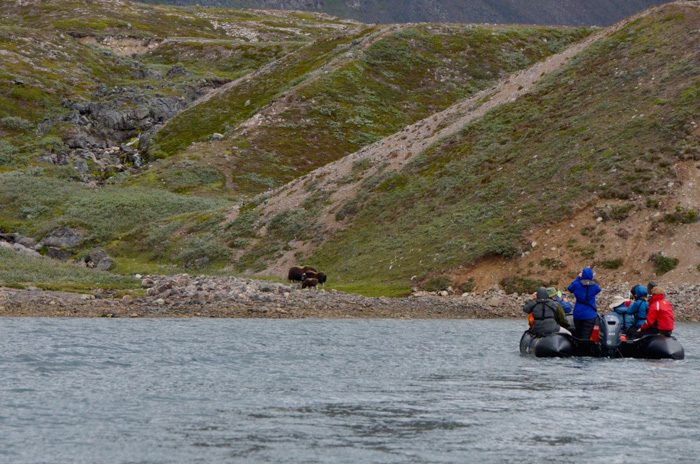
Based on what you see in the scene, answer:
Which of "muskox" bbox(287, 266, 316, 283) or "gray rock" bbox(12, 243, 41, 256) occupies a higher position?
"muskox" bbox(287, 266, 316, 283)

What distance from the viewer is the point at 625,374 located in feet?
73.0

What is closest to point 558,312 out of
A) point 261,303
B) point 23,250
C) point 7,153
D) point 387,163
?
point 261,303

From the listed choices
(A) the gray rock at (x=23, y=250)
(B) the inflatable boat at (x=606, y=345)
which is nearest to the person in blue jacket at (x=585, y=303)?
(B) the inflatable boat at (x=606, y=345)

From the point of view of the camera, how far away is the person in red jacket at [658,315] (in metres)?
24.5

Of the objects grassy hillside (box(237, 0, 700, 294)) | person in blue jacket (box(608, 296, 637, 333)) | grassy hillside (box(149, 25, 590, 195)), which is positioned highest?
grassy hillside (box(149, 25, 590, 195))

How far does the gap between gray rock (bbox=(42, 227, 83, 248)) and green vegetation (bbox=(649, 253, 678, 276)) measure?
51.5 meters

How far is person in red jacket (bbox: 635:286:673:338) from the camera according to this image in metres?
24.5

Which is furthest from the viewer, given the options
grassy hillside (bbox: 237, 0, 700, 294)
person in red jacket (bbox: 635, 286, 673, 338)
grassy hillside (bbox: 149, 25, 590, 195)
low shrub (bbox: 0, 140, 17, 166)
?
grassy hillside (bbox: 149, 25, 590, 195)

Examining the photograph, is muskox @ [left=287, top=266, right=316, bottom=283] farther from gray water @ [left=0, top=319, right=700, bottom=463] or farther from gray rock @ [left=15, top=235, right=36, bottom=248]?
gray rock @ [left=15, top=235, right=36, bottom=248]

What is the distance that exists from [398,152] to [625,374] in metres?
48.3

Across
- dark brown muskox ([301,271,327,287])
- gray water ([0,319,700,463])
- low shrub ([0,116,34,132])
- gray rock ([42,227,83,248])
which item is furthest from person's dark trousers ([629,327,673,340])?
low shrub ([0,116,34,132])

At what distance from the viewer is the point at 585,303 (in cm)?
2539

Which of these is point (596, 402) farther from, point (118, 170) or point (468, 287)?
point (118, 170)

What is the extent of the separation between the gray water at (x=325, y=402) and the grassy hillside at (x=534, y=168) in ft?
66.3
